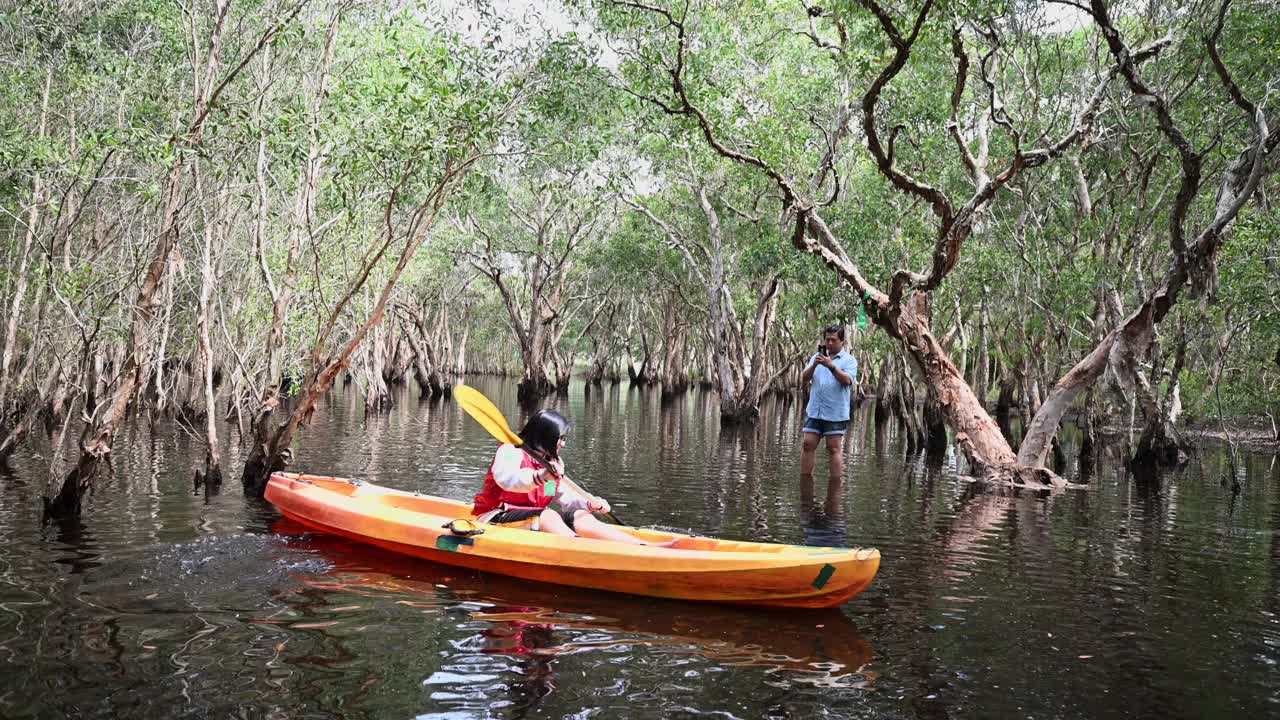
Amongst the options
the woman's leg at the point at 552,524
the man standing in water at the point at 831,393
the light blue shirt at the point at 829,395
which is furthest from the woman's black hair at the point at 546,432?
the light blue shirt at the point at 829,395

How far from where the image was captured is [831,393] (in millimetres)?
10336

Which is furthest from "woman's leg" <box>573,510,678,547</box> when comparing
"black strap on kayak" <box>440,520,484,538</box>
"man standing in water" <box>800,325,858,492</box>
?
"man standing in water" <box>800,325,858,492</box>

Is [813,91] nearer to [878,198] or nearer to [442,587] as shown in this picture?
[878,198]

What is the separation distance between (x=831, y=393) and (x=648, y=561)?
5.33 m

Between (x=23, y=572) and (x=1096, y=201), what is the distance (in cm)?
1738

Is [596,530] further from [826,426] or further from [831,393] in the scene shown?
[826,426]

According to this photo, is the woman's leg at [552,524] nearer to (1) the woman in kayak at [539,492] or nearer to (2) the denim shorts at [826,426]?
(1) the woman in kayak at [539,492]

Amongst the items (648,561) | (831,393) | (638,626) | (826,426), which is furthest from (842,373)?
(638,626)

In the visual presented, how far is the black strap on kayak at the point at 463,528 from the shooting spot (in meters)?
6.18

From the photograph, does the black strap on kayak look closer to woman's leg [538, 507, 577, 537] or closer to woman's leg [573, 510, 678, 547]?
woman's leg [538, 507, 577, 537]

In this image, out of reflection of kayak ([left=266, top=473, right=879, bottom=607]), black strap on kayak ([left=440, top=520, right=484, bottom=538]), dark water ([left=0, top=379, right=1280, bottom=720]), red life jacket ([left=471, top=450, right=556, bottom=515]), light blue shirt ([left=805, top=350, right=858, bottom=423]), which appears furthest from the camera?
light blue shirt ([left=805, top=350, right=858, bottom=423])

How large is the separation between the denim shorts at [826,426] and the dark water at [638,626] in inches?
40.5

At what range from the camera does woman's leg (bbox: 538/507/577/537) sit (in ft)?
20.3

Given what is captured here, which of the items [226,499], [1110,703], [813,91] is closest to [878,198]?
[813,91]
